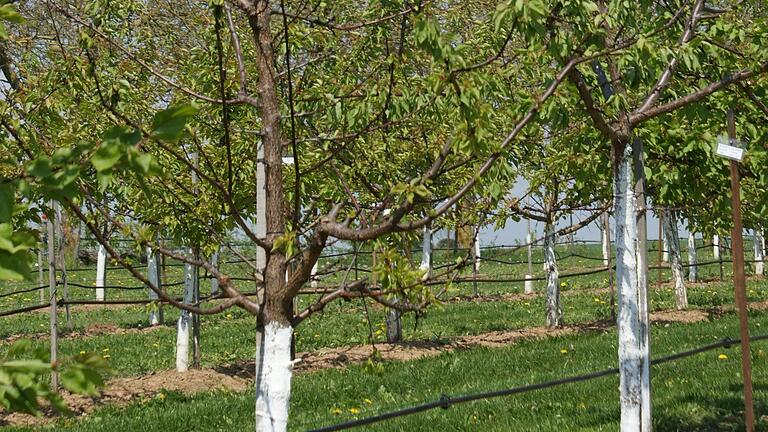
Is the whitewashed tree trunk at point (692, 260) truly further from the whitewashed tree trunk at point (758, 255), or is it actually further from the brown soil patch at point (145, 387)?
the brown soil patch at point (145, 387)

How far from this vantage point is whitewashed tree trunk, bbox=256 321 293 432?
3.51m

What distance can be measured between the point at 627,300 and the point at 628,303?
0.07 feet

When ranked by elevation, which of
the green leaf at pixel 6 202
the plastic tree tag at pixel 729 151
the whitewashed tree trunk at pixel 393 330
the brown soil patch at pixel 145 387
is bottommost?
the brown soil patch at pixel 145 387

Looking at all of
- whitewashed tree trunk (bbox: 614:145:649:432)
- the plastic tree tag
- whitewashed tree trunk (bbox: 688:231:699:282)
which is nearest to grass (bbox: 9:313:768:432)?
whitewashed tree trunk (bbox: 614:145:649:432)

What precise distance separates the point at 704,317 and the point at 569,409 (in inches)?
350

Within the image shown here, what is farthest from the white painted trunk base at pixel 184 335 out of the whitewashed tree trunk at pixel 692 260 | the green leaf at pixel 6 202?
the whitewashed tree trunk at pixel 692 260

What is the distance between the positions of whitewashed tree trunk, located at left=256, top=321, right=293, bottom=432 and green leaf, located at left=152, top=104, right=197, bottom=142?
1.78m

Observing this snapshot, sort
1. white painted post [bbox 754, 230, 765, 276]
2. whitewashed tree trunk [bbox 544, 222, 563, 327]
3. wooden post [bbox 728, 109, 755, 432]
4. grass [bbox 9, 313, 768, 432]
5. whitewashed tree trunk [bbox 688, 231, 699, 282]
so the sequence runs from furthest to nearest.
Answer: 1. white painted post [bbox 754, 230, 765, 276]
2. whitewashed tree trunk [bbox 688, 231, 699, 282]
3. whitewashed tree trunk [bbox 544, 222, 563, 327]
4. grass [bbox 9, 313, 768, 432]
5. wooden post [bbox 728, 109, 755, 432]

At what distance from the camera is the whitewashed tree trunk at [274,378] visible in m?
3.51

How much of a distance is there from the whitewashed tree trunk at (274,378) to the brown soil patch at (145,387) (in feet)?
19.8

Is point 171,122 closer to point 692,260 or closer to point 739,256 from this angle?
point 739,256

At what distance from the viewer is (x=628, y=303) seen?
19.0 feet

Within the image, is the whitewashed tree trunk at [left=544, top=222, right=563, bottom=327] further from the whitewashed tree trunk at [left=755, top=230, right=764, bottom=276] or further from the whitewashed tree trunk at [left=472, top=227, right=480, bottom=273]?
the whitewashed tree trunk at [left=755, top=230, right=764, bottom=276]

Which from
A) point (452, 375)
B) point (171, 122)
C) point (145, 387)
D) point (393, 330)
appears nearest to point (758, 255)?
point (393, 330)
